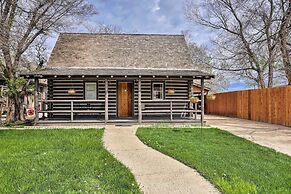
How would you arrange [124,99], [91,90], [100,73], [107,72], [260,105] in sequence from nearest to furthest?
[100,73], [107,72], [91,90], [124,99], [260,105]

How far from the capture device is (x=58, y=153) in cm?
813

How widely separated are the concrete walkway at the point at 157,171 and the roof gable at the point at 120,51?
9.58 m

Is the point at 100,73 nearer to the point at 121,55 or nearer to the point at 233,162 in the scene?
the point at 121,55

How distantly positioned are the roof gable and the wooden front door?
118 cm

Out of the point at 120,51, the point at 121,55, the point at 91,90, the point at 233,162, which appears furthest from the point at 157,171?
the point at 120,51

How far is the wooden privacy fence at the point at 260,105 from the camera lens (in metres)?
16.4

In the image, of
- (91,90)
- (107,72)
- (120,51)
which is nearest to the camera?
(107,72)

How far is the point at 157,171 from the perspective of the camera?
20.8 ft

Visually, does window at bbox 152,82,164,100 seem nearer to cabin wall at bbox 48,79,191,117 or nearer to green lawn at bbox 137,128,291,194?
cabin wall at bbox 48,79,191,117

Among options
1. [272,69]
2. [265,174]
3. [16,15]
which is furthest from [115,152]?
[272,69]

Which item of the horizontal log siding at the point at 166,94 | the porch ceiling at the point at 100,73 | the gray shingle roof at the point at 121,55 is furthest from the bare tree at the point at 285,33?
the horizontal log siding at the point at 166,94

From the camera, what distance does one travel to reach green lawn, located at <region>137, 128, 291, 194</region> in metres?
5.37

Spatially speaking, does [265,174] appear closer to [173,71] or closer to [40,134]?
[40,134]

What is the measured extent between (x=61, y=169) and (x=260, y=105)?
15.5 metres
